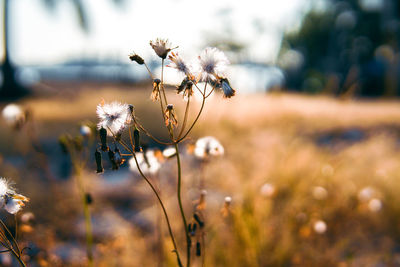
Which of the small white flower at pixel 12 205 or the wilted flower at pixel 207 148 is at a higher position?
the wilted flower at pixel 207 148

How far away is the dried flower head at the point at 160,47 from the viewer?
1.01m

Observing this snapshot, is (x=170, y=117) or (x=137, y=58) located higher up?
(x=137, y=58)

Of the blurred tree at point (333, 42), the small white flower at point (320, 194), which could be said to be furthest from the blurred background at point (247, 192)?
the blurred tree at point (333, 42)

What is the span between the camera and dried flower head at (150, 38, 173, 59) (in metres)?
1.01

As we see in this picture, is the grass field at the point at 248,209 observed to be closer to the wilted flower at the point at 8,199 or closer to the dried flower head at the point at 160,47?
the dried flower head at the point at 160,47

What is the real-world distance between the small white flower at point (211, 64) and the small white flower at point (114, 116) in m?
0.30

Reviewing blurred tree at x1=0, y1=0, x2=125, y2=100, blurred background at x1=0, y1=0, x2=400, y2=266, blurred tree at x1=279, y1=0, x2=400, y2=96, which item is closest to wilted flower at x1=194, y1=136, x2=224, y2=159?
blurred background at x1=0, y1=0, x2=400, y2=266

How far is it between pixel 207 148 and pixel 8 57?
1632 centimetres

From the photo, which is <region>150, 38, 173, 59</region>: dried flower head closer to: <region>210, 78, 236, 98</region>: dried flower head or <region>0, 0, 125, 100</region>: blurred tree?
<region>210, 78, 236, 98</region>: dried flower head

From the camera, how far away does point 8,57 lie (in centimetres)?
1466

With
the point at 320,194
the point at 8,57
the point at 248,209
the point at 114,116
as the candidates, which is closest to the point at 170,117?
the point at 114,116

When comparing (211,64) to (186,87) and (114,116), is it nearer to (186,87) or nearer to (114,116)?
(186,87)

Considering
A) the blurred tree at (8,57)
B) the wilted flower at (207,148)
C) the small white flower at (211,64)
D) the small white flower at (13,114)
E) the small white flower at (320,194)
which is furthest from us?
the blurred tree at (8,57)

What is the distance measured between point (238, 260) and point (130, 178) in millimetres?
2859
